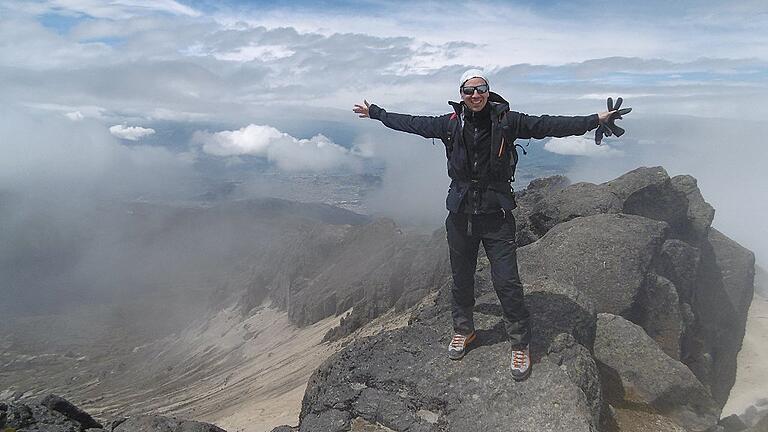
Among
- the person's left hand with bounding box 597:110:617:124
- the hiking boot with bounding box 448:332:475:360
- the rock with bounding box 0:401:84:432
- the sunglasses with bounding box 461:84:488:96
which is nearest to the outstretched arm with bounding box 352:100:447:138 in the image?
the sunglasses with bounding box 461:84:488:96

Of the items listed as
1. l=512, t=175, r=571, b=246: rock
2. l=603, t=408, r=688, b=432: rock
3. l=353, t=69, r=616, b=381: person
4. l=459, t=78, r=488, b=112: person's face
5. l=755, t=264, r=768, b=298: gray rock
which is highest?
l=459, t=78, r=488, b=112: person's face

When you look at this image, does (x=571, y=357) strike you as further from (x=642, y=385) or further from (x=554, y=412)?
(x=642, y=385)

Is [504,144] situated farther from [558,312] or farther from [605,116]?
[558,312]

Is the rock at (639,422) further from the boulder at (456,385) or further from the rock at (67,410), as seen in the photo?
the rock at (67,410)

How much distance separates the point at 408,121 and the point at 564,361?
5.71 meters

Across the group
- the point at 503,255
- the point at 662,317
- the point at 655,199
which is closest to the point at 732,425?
the point at 662,317

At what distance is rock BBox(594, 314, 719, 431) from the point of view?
486 inches

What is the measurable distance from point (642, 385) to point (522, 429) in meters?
4.92

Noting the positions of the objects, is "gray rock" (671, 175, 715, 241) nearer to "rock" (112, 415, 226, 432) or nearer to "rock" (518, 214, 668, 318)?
"rock" (518, 214, 668, 318)

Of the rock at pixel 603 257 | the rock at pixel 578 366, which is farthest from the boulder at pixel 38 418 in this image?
the rock at pixel 603 257

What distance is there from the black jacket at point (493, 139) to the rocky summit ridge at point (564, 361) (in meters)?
3.29

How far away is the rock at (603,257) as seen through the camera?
17.6m

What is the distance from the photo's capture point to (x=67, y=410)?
14555mm

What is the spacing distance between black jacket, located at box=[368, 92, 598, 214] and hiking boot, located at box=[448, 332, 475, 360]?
2.84 metres
